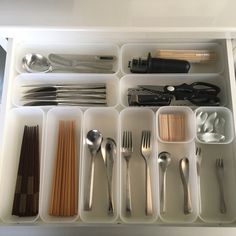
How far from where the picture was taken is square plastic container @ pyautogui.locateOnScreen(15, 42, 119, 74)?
969mm

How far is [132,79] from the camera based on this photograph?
0.94 metres

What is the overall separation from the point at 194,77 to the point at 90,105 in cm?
29

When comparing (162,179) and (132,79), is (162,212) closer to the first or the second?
(162,179)

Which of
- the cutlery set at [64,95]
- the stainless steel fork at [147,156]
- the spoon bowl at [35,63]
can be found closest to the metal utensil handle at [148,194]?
the stainless steel fork at [147,156]

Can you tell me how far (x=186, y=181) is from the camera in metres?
0.82

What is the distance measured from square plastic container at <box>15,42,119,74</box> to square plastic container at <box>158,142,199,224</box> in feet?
0.96

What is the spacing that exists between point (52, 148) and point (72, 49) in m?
0.31

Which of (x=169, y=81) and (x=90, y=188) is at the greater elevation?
(x=169, y=81)

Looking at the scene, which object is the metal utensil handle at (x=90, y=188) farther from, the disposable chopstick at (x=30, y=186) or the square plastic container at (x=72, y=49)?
the square plastic container at (x=72, y=49)

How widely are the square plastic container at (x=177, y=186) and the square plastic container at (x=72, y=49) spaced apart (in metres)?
0.29

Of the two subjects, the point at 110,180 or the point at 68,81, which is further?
the point at 68,81

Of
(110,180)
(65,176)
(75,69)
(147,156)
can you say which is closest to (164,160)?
(147,156)

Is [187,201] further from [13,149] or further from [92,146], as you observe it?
[13,149]

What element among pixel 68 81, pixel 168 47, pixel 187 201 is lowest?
pixel 187 201
